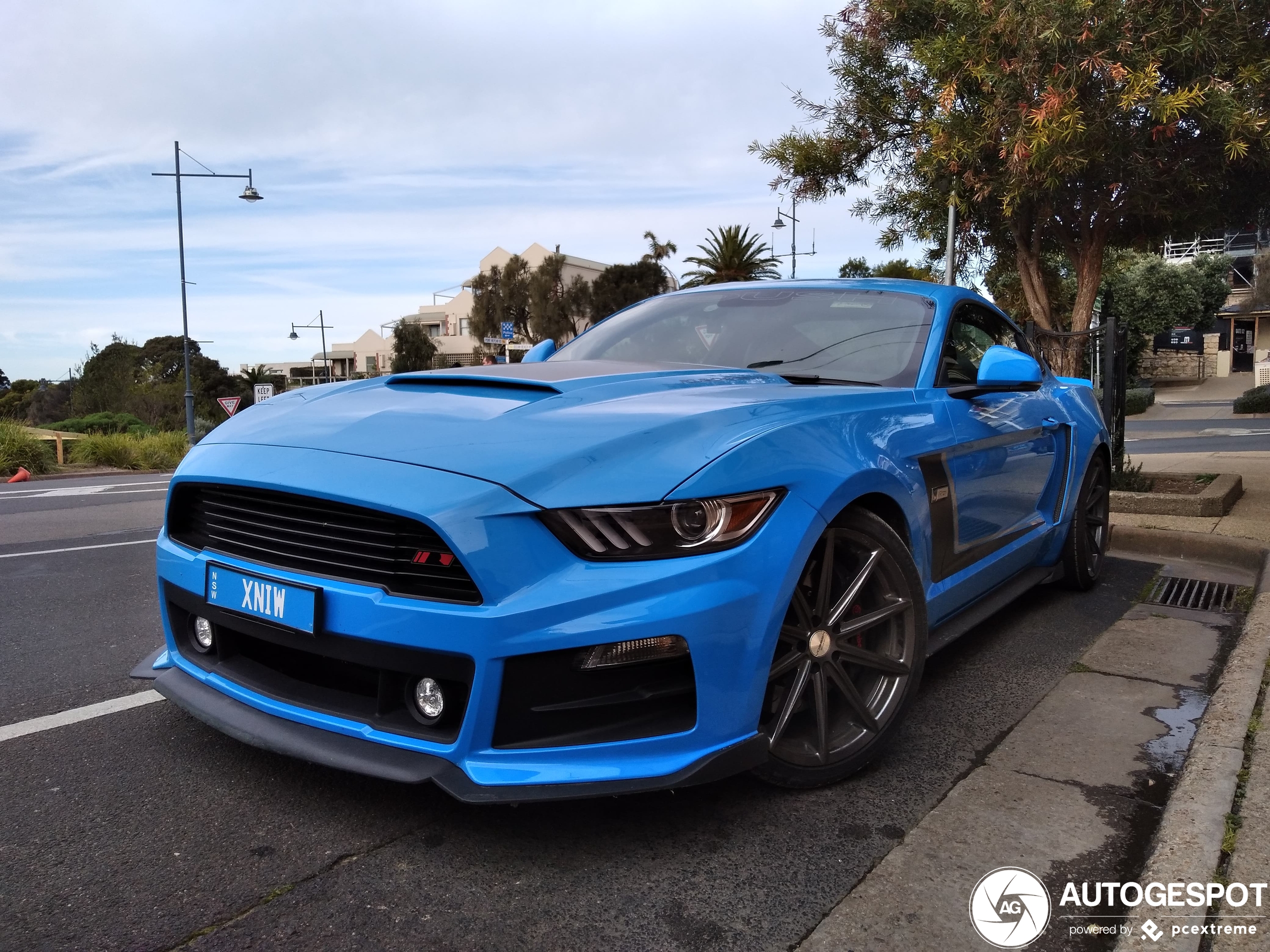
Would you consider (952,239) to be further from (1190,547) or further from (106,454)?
(106,454)

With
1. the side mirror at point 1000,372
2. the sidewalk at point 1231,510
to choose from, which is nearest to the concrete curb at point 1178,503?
the sidewalk at point 1231,510

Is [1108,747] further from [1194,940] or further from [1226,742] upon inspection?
[1194,940]

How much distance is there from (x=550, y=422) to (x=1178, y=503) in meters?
6.42

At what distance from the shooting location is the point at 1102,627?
4586 millimetres

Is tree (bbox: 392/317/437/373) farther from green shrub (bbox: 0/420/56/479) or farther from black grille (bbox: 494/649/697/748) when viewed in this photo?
black grille (bbox: 494/649/697/748)

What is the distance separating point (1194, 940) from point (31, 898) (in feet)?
7.83

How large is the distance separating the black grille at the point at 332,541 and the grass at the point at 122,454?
19596 mm

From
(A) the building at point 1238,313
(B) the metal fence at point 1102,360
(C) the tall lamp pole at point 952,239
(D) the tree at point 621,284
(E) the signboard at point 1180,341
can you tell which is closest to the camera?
(B) the metal fence at point 1102,360

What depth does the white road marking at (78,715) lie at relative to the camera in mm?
3098

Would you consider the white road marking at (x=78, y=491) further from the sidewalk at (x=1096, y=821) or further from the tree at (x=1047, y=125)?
the sidewalk at (x=1096, y=821)

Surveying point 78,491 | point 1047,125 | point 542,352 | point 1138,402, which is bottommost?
point 78,491

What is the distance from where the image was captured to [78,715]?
324 cm

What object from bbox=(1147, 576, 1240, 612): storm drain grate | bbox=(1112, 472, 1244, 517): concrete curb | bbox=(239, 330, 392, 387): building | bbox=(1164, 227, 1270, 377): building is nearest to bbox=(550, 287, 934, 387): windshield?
bbox=(1147, 576, 1240, 612): storm drain grate

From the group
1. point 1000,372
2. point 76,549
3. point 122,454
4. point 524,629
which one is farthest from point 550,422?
point 122,454
